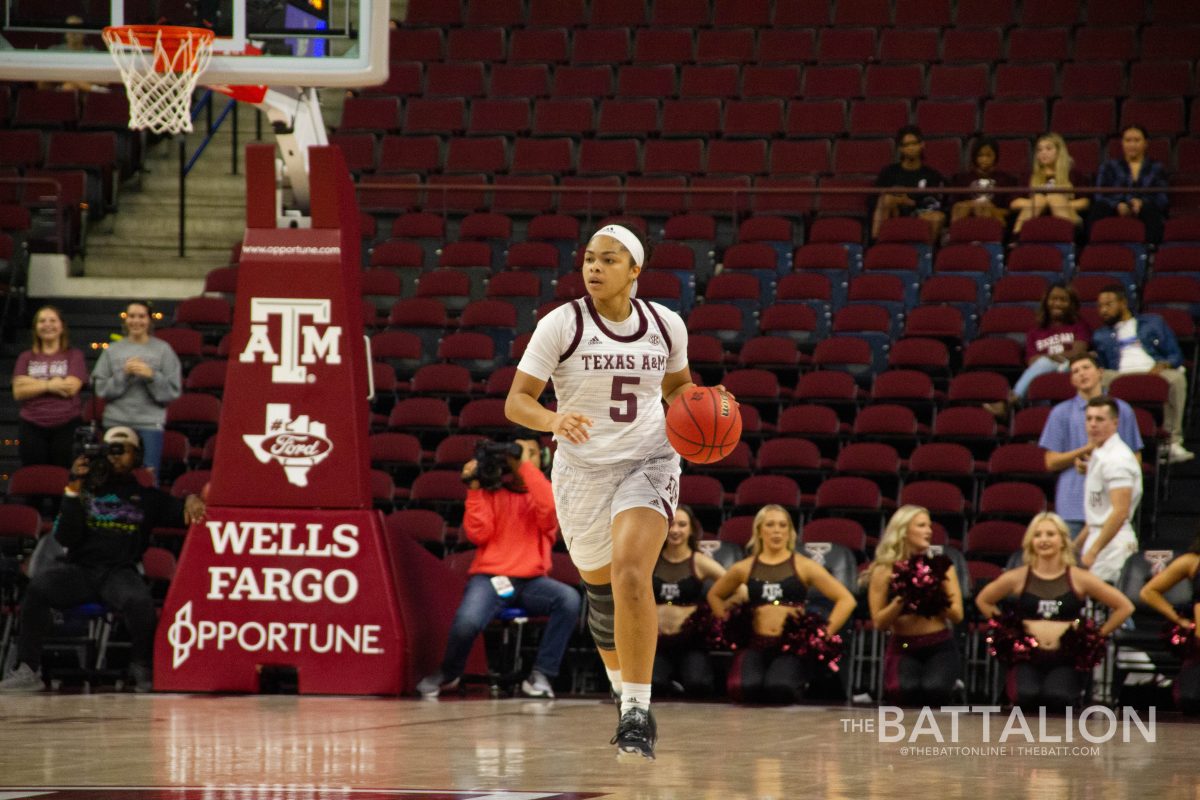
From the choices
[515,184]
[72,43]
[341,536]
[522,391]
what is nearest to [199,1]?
[72,43]

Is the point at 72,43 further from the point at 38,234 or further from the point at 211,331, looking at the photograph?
the point at 38,234

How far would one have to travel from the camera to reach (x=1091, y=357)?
11.4 m

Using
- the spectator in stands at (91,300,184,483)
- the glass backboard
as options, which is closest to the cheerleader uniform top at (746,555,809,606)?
the glass backboard

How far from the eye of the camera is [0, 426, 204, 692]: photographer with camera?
34.1ft

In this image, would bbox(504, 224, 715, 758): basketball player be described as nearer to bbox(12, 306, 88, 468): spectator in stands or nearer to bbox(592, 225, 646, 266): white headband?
bbox(592, 225, 646, 266): white headband

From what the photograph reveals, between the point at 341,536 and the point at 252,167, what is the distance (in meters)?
2.39

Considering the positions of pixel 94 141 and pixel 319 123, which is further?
pixel 94 141

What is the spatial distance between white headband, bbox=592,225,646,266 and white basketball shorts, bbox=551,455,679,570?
31.5 inches

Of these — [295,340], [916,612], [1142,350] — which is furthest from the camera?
[1142,350]

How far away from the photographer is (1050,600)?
9.75 meters

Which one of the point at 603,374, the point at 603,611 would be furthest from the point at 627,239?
the point at 603,611

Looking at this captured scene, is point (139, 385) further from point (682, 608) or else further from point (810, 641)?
point (810, 641)

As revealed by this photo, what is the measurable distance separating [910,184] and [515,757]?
A: 9.70 metres

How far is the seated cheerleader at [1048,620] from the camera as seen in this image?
952 cm
